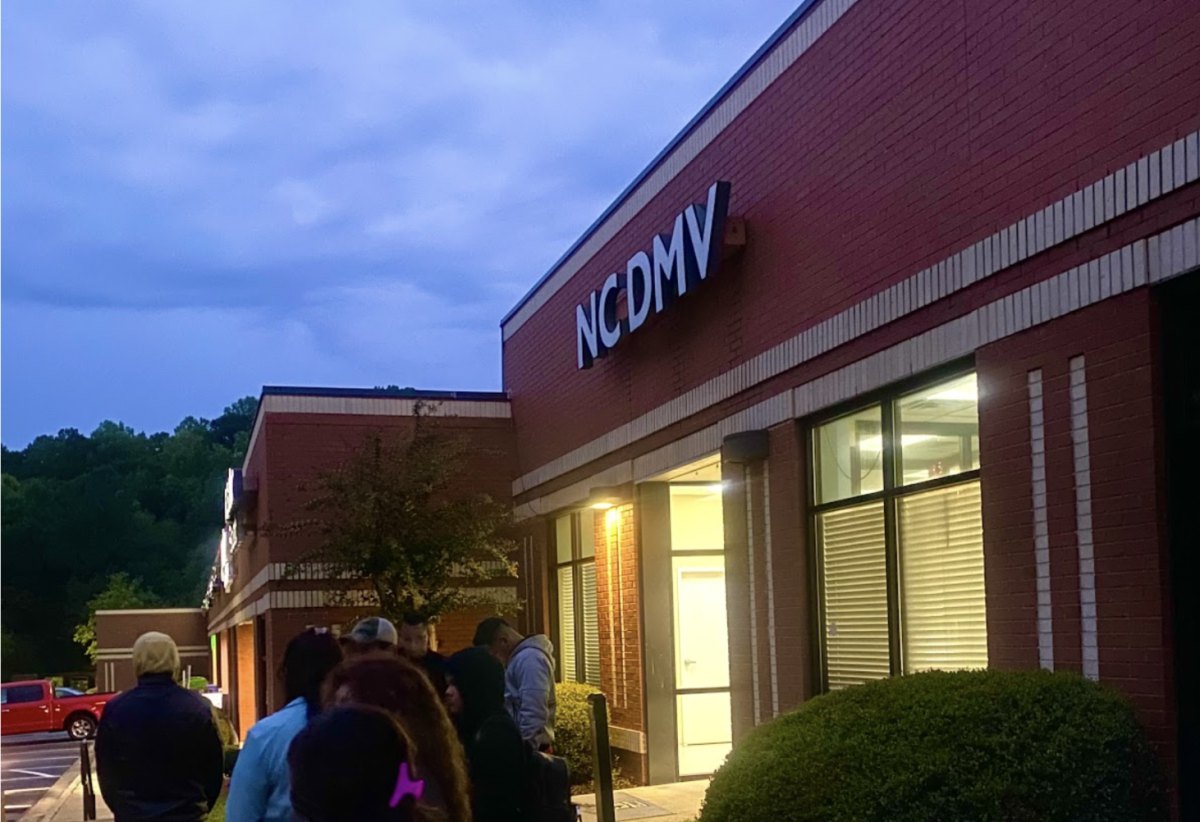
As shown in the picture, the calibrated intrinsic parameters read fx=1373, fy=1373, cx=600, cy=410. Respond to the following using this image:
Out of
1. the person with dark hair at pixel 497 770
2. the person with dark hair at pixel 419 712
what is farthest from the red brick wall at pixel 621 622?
the person with dark hair at pixel 419 712

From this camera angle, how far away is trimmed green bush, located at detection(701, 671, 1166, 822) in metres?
6.71

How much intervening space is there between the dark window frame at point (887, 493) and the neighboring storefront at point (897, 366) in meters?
0.03

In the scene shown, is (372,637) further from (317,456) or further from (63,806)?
(317,456)

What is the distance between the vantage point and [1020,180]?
28.0 feet

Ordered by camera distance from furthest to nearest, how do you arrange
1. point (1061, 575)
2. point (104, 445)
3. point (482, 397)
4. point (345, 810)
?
1. point (104, 445)
2. point (482, 397)
3. point (1061, 575)
4. point (345, 810)

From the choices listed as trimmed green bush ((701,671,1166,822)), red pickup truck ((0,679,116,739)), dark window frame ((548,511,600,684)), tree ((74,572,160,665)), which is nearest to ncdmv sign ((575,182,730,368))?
dark window frame ((548,511,600,684))

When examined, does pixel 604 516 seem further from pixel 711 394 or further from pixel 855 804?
pixel 855 804

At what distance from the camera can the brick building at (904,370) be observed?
732cm

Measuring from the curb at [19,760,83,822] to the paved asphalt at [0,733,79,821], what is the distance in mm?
140

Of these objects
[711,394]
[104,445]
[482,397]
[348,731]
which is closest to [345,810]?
[348,731]

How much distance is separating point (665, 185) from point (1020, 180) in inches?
254

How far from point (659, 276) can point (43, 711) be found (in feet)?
94.5

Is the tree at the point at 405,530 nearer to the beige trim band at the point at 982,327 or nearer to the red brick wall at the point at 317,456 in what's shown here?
the red brick wall at the point at 317,456

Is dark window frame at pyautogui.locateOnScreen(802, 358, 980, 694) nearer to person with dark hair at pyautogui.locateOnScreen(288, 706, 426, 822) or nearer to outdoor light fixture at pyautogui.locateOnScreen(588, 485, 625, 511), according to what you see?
outdoor light fixture at pyautogui.locateOnScreen(588, 485, 625, 511)
